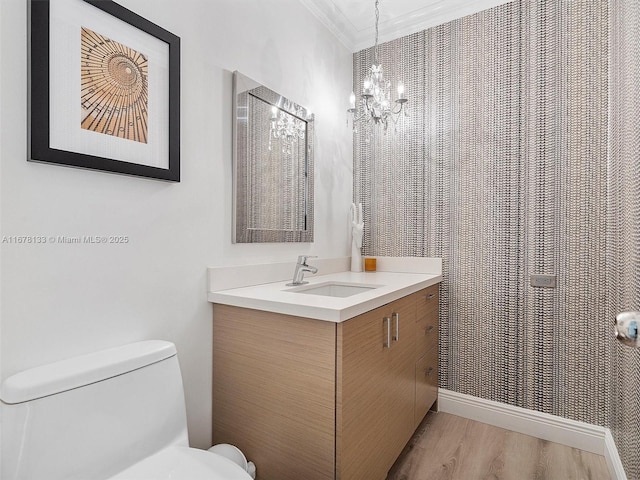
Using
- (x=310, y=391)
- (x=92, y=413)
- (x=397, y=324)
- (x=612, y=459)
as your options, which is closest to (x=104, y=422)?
(x=92, y=413)

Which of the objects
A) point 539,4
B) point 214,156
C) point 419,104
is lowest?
point 214,156

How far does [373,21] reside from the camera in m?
2.42

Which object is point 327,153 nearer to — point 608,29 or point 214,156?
point 214,156

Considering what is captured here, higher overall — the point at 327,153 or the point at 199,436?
the point at 327,153

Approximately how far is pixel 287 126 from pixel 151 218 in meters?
0.96

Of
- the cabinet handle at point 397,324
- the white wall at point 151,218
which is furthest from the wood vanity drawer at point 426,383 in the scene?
the white wall at point 151,218

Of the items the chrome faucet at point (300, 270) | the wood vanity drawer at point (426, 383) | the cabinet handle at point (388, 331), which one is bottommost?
the wood vanity drawer at point (426, 383)

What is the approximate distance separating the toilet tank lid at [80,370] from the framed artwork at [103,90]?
575mm

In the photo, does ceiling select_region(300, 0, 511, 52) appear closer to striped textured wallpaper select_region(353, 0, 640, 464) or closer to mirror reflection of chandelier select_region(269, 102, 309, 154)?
striped textured wallpaper select_region(353, 0, 640, 464)

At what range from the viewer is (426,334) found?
203 cm

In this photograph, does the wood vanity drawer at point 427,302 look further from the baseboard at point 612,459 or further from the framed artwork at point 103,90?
the framed artwork at point 103,90

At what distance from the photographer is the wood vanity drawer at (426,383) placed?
6.25ft

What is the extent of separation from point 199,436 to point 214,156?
3.87ft

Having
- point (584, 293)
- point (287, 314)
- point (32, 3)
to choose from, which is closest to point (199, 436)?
point (287, 314)
